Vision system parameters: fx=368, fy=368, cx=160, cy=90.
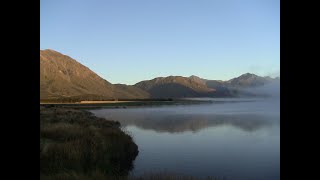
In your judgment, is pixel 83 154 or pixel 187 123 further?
pixel 187 123

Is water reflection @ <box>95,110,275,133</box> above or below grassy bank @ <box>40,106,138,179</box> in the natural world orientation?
below

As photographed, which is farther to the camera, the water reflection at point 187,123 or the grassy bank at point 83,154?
the water reflection at point 187,123

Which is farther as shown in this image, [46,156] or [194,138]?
[194,138]

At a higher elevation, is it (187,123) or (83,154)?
(83,154)

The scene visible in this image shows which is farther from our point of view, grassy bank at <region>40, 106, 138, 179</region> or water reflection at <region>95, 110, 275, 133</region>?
water reflection at <region>95, 110, 275, 133</region>

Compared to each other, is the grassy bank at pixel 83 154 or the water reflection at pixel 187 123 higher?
the grassy bank at pixel 83 154
